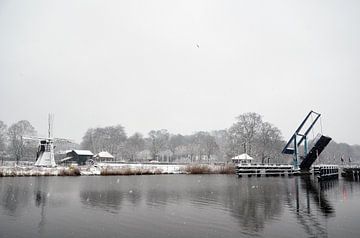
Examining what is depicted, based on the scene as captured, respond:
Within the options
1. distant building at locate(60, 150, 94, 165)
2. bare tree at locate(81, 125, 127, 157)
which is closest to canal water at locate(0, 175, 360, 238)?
distant building at locate(60, 150, 94, 165)

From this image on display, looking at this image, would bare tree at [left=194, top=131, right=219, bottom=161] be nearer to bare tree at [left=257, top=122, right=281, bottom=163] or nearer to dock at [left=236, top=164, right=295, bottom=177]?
bare tree at [left=257, top=122, right=281, bottom=163]

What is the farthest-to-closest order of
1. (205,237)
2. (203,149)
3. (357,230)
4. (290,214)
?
1. (203,149)
2. (290,214)
3. (357,230)
4. (205,237)

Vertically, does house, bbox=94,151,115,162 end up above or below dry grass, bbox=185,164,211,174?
above

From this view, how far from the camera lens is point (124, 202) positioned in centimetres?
1767

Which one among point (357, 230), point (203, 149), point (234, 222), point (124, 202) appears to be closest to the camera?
point (357, 230)

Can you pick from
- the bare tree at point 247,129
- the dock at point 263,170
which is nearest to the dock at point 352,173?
the dock at point 263,170

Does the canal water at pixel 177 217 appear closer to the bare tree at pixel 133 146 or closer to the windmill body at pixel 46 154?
the windmill body at pixel 46 154

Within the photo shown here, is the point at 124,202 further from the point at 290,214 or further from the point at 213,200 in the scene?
the point at 290,214

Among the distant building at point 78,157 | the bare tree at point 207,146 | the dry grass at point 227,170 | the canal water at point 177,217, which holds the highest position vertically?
the bare tree at point 207,146

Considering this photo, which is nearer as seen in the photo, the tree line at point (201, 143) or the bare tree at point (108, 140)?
the tree line at point (201, 143)

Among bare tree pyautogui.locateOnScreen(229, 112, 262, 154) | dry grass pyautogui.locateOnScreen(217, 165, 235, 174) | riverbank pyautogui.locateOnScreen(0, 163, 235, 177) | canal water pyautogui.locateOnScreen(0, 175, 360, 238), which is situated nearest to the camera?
canal water pyautogui.locateOnScreen(0, 175, 360, 238)

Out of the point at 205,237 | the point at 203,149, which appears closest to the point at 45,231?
the point at 205,237

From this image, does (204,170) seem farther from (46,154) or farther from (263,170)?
(46,154)

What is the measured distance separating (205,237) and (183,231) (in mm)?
1122
